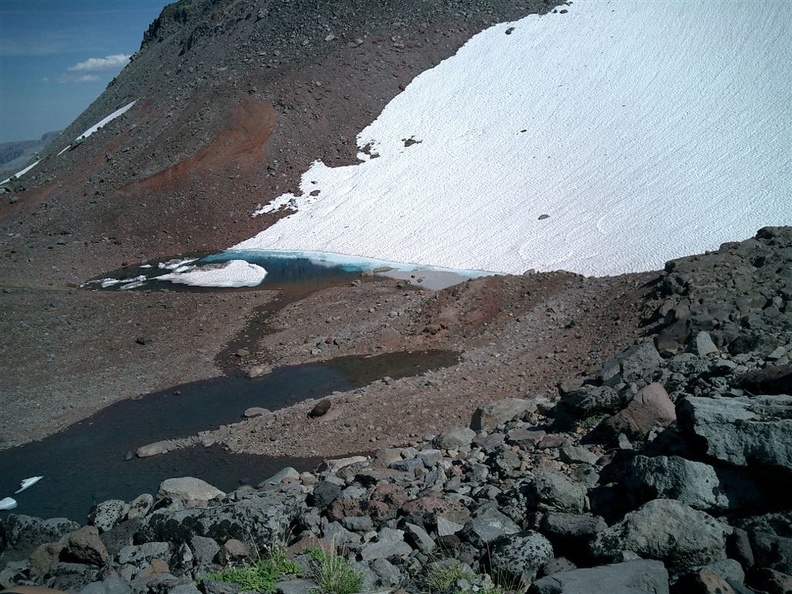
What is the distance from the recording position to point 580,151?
23.2m

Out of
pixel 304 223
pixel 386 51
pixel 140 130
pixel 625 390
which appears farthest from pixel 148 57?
pixel 625 390

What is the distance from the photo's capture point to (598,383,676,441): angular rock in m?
6.90

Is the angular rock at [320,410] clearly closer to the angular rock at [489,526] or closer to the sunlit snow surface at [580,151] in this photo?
Result: the angular rock at [489,526]

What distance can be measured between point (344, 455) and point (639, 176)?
576 inches

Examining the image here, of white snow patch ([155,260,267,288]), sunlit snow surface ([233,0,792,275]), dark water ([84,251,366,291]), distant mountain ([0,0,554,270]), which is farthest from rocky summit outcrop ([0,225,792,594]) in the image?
distant mountain ([0,0,554,270])

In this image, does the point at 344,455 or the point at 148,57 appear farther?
the point at 148,57

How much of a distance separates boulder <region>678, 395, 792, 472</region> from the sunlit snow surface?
11.8 metres

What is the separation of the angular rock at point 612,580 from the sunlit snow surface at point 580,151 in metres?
13.3

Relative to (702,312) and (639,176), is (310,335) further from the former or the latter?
(639,176)

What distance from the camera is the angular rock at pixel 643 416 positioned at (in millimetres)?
6898

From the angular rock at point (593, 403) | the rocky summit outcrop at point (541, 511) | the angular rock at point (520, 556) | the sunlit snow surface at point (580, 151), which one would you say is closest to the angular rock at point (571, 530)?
the rocky summit outcrop at point (541, 511)

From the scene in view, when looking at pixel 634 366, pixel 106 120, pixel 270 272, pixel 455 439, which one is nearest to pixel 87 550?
pixel 455 439

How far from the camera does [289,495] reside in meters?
7.16

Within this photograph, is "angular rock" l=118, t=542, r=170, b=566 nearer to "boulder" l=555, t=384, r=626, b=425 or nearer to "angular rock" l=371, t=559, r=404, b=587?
"angular rock" l=371, t=559, r=404, b=587
